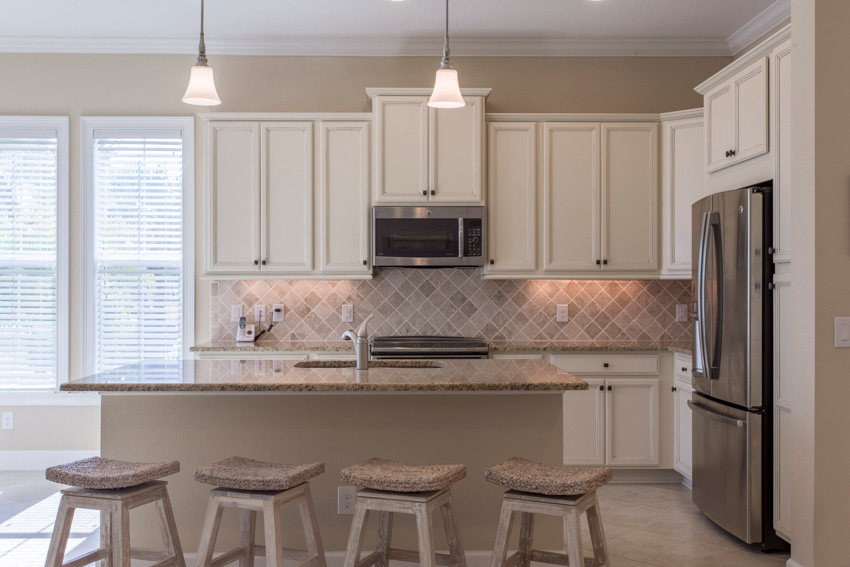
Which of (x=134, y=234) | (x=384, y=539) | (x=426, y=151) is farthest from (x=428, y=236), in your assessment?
(x=384, y=539)

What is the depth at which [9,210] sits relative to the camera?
16.3ft

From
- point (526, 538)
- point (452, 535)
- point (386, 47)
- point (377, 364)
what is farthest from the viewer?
point (386, 47)

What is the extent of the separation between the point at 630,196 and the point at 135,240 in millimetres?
3352

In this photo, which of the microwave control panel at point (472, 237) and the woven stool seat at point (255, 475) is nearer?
the woven stool seat at point (255, 475)

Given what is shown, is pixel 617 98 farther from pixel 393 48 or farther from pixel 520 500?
pixel 520 500

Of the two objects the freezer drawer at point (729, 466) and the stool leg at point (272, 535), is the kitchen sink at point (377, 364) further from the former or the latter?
the freezer drawer at point (729, 466)

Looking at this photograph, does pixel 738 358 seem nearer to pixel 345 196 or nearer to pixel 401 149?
pixel 401 149

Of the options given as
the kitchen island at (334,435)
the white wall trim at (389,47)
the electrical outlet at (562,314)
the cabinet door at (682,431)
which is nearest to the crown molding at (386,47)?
the white wall trim at (389,47)

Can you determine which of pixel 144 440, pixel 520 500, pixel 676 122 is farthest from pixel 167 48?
pixel 520 500

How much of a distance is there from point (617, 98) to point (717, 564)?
10.3 feet

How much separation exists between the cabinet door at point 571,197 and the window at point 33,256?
3.26m

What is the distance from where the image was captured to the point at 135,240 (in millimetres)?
4965

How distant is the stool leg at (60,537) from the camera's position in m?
2.34

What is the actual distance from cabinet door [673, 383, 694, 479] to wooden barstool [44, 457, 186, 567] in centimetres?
301
